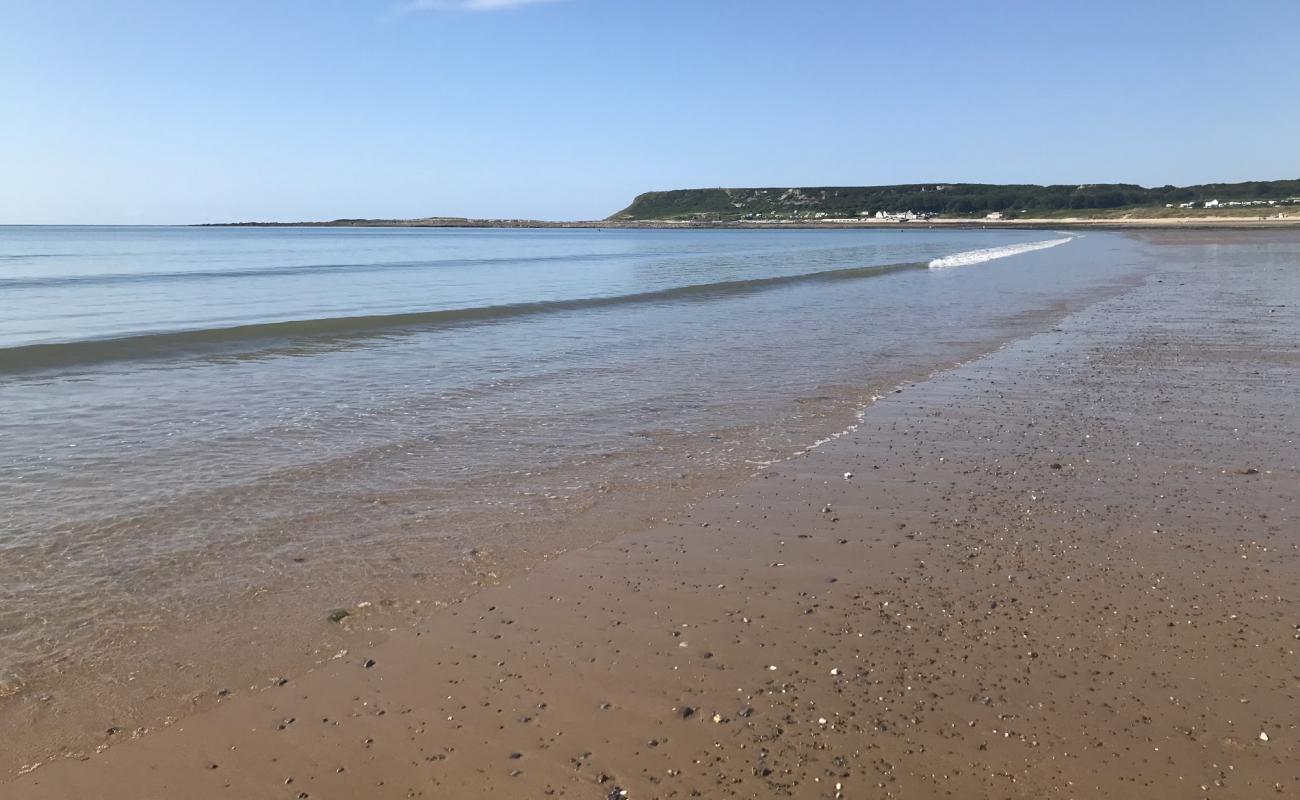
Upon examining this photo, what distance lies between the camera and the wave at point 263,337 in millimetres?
13344

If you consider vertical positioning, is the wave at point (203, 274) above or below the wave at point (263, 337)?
above

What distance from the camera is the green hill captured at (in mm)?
139000

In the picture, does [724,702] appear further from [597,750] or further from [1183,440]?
[1183,440]

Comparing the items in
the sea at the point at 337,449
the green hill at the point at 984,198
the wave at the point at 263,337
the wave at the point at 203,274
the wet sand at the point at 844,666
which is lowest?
the wet sand at the point at 844,666

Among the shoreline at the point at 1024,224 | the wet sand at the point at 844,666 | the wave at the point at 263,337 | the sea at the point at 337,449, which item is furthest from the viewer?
the shoreline at the point at 1024,224

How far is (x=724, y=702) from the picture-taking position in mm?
3561

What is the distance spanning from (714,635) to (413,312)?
17.5 metres

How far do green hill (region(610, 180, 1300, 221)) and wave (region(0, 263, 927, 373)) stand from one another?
136646mm

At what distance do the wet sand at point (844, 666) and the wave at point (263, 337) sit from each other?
1144 cm

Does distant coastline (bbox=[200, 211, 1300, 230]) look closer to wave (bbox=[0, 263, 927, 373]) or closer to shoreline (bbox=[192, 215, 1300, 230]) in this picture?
shoreline (bbox=[192, 215, 1300, 230])

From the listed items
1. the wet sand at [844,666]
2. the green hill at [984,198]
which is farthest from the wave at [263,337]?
the green hill at [984,198]

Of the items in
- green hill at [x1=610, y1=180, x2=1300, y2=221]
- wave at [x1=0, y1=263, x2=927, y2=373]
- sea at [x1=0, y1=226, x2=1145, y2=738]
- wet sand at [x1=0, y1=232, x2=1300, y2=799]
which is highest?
green hill at [x1=610, y1=180, x2=1300, y2=221]

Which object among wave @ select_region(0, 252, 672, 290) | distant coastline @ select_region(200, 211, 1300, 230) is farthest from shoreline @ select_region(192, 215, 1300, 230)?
wave @ select_region(0, 252, 672, 290)

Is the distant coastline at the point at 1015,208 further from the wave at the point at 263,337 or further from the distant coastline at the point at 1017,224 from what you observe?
the wave at the point at 263,337
